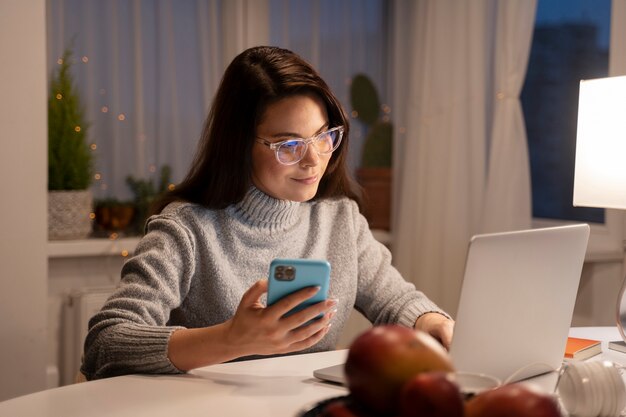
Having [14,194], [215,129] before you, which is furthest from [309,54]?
[215,129]

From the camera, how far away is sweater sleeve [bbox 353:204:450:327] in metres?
1.86

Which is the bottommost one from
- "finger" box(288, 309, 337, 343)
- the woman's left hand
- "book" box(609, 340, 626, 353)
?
"book" box(609, 340, 626, 353)

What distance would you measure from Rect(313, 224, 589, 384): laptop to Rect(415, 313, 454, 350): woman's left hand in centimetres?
28

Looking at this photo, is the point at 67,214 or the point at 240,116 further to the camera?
the point at 67,214

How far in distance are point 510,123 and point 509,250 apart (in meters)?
2.01

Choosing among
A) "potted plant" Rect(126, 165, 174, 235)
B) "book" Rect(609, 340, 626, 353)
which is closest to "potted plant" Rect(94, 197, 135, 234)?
"potted plant" Rect(126, 165, 174, 235)

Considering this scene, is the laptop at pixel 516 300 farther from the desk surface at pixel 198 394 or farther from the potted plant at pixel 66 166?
the potted plant at pixel 66 166

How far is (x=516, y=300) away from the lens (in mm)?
1248

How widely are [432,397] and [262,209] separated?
1163mm

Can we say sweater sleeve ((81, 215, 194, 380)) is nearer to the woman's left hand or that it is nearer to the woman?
the woman

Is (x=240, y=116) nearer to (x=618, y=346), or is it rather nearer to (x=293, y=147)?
(x=293, y=147)

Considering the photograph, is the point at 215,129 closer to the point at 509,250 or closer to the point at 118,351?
the point at 118,351

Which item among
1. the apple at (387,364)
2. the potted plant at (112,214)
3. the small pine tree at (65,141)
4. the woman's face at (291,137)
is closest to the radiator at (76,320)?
the potted plant at (112,214)

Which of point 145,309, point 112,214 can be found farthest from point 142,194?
point 145,309
